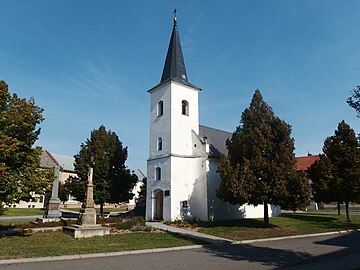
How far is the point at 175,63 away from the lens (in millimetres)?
28250

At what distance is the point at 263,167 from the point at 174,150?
850 centimetres

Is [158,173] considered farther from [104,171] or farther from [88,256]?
[88,256]

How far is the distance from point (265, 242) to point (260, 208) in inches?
580

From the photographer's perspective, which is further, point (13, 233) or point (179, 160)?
point (179, 160)

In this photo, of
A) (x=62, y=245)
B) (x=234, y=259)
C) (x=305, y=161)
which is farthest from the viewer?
(x=305, y=161)

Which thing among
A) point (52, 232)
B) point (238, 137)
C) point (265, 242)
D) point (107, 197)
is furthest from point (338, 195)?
point (52, 232)

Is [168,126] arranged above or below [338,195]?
above

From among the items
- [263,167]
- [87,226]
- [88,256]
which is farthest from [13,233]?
[263,167]

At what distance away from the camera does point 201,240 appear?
14.8 meters

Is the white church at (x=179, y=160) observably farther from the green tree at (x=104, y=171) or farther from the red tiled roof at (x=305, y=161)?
the red tiled roof at (x=305, y=161)

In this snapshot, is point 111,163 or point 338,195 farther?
point 111,163

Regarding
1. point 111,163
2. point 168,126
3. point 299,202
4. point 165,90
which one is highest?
point 165,90

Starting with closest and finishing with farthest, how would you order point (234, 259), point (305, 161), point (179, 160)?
point (234, 259) → point (179, 160) → point (305, 161)

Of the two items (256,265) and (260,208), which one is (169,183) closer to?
(260,208)
